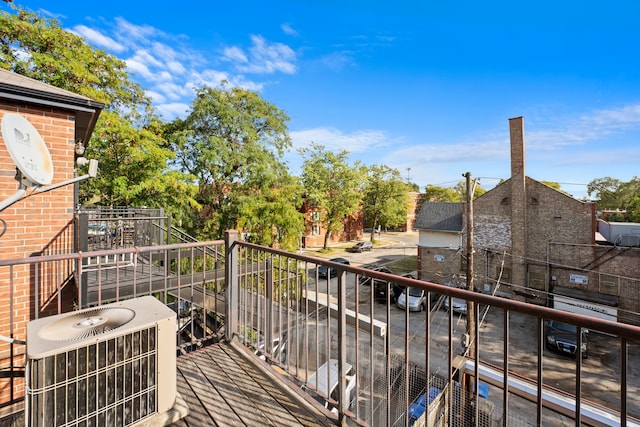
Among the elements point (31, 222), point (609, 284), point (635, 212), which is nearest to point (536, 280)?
point (609, 284)

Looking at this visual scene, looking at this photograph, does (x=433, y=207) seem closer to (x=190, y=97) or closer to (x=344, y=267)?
(x=190, y=97)

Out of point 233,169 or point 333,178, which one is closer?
point 233,169

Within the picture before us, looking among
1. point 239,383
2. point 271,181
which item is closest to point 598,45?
point 271,181

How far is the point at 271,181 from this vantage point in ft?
45.7

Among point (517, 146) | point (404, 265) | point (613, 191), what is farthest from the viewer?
point (613, 191)

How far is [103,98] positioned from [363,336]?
12.0m

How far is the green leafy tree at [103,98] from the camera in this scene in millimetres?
8617

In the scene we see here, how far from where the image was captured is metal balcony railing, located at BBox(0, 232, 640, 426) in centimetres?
130

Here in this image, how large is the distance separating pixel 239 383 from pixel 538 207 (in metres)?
15.5

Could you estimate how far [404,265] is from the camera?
20.5 meters

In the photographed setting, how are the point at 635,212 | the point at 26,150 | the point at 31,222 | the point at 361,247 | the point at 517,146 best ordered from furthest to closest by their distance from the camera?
the point at 361,247
the point at 635,212
the point at 517,146
the point at 31,222
the point at 26,150

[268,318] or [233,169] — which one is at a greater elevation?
[233,169]

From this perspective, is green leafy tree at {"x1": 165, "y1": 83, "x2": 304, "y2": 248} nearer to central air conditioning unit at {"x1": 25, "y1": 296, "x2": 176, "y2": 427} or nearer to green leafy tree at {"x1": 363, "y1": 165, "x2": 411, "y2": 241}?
central air conditioning unit at {"x1": 25, "y1": 296, "x2": 176, "y2": 427}

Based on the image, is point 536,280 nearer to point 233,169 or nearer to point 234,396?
point 233,169
